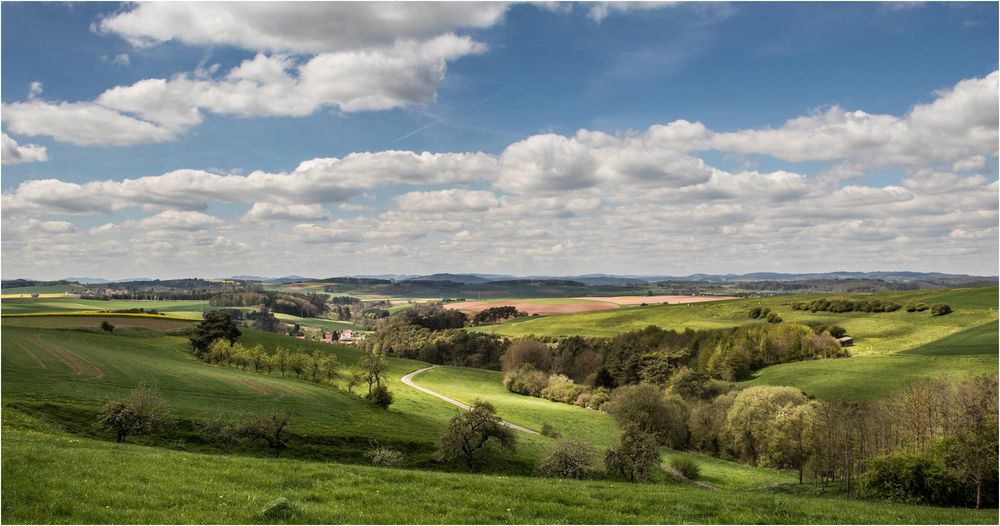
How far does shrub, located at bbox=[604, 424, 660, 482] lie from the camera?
2108 inches

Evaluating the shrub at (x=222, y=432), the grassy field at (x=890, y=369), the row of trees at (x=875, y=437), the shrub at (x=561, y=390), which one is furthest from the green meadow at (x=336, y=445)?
the shrub at (x=561, y=390)

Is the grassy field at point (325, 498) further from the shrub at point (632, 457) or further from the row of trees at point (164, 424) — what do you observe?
the shrub at point (632, 457)

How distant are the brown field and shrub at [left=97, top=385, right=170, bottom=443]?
272ft

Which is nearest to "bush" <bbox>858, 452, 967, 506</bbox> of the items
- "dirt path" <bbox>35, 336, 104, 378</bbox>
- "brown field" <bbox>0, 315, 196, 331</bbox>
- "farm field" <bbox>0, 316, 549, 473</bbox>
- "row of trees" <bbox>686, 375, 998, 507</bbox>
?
"row of trees" <bbox>686, 375, 998, 507</bbox>

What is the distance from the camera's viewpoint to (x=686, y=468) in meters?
65.2

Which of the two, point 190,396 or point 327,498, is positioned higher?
point 327,498

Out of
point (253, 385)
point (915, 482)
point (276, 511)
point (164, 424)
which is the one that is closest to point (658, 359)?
point (253, 385)

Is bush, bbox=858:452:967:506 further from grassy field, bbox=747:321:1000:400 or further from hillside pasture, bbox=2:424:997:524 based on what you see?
grassy field, bbox=747:321:1000:400

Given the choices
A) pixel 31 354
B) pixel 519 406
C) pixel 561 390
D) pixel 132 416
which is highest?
pixel 31 354

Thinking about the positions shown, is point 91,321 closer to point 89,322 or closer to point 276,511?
point 89,322

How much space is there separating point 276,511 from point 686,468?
187 feet

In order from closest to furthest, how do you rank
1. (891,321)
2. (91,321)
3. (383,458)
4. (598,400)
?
(383,458), (598,400), (91,321), (891,321)

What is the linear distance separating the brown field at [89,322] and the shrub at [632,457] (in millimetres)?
108734

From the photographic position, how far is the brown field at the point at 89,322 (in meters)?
116
